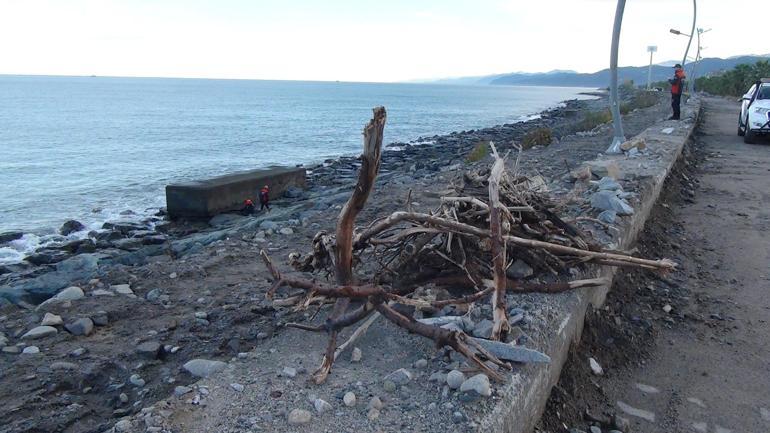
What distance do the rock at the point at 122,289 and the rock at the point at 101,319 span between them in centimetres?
66

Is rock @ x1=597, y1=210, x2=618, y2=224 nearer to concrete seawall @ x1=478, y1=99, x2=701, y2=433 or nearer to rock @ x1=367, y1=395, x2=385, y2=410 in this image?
concrete seawall @ x1=478, y1=99, x2=701, y2=433

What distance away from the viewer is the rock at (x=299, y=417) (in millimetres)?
2488

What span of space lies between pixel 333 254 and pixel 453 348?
0.97 metres

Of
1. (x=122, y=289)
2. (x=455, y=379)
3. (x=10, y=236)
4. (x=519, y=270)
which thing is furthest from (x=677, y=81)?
(x=10, y=236)

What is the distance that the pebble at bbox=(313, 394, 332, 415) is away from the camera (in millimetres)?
2571

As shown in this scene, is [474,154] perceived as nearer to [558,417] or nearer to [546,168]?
[546,168]

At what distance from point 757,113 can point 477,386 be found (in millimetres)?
14996

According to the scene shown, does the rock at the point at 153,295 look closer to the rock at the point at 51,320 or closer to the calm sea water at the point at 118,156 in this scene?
the rock at the point at 51,320

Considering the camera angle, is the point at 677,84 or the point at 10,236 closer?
the point at 10,236

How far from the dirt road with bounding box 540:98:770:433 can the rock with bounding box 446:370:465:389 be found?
67 cm

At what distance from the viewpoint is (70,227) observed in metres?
12.3

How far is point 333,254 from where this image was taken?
348cm

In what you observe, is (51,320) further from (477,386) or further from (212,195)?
(212,195)

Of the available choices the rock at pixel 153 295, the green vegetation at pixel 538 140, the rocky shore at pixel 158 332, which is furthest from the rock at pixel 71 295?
the green vegetation at pixel 538 140
